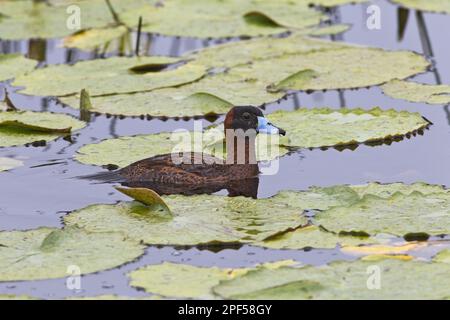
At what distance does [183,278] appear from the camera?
23.2 feet

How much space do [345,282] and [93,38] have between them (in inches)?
292

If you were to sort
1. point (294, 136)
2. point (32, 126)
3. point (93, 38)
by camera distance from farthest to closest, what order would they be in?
point (93, 38), point (32, 126), point (294, 136)

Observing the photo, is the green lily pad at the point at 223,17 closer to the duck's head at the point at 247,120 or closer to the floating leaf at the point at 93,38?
the floating leaf at the point at 93,38

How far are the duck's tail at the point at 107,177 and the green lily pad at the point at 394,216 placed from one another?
1.97 meters

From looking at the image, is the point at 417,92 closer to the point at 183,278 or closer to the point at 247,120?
the point at 247,120

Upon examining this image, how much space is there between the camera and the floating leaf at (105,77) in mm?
11570

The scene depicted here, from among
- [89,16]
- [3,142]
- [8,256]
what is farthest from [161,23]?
[8,256]

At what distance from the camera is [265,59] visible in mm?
12250

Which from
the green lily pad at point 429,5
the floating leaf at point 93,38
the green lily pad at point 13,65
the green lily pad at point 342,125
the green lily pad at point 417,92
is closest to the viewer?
the green lily pad at point 342,125

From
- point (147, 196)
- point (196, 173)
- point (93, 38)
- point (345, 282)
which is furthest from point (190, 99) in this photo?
point (345, 282)

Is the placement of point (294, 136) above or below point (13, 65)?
below

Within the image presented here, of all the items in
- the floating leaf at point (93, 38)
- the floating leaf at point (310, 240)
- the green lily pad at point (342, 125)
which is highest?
the floating leaf at point (93, 38)

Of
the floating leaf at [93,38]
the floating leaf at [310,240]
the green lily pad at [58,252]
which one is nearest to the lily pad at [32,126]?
the green lily pad at [58,252]

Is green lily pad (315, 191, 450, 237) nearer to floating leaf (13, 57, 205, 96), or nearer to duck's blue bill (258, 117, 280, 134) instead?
duck's blue bill (258, 117, 280, 134)
